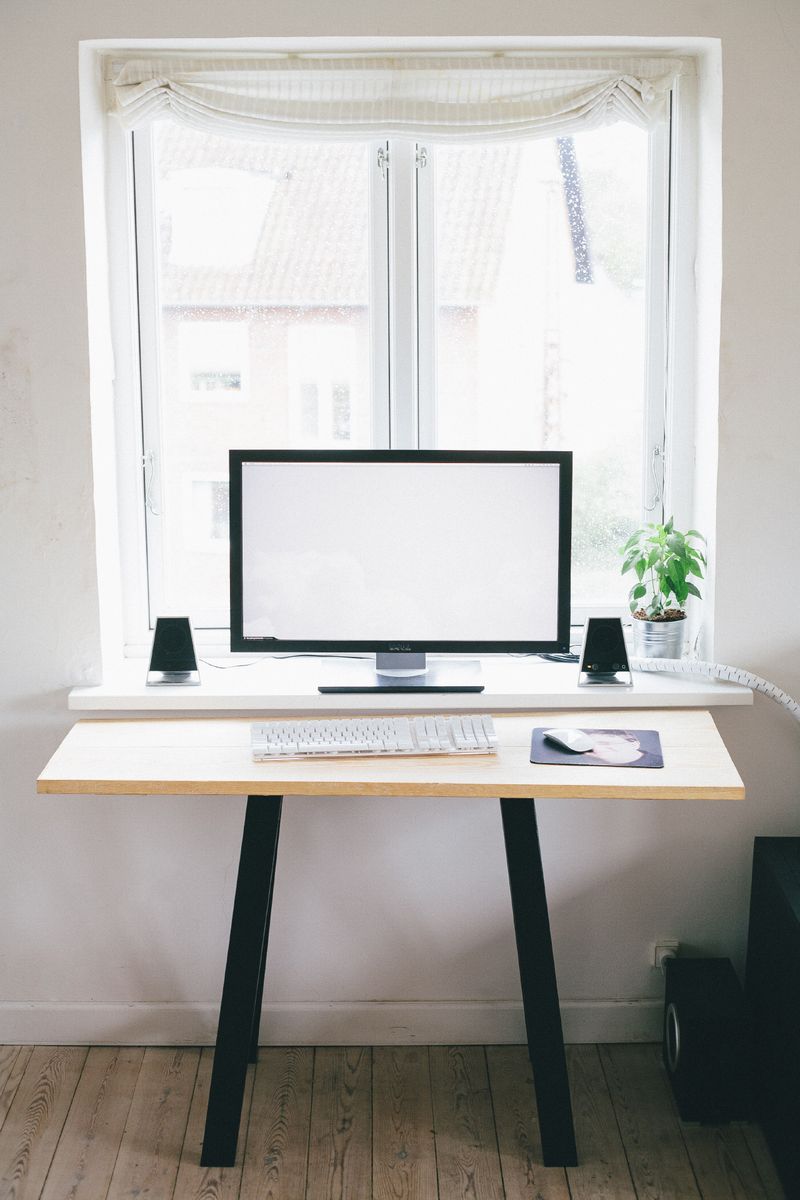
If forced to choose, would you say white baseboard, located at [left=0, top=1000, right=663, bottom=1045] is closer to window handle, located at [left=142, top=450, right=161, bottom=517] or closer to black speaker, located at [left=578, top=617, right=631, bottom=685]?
black speaker, located at [left=578, top=617, right=631, bottom=685]

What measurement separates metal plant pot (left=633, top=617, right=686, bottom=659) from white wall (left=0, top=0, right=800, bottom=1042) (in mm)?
99

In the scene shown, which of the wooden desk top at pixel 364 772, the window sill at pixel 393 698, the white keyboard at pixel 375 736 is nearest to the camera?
the wooden desk top at pixel 364 772

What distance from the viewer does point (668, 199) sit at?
90.1 inches

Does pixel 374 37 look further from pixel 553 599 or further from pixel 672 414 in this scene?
pixel 553 599

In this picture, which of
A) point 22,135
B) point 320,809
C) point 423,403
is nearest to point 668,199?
point 423,403

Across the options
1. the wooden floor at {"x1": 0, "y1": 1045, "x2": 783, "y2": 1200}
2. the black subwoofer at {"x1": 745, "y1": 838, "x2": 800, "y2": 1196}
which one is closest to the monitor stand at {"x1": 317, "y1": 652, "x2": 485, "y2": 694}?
the black subwoofer at {"x1": 745, "y1": 838, "x2": 800, "y2": 1196}

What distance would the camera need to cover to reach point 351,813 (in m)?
2.28

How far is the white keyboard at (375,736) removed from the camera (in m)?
1.84

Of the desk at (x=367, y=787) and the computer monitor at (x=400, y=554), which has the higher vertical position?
the computer monitor at (x=400, y=554)

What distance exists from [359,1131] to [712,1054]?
2.33 ft

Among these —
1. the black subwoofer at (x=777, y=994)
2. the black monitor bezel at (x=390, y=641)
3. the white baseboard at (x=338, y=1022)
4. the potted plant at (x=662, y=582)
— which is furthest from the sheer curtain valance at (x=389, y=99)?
the white baseboard at (x=338, y=1022)

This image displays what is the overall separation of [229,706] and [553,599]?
71 centimetres

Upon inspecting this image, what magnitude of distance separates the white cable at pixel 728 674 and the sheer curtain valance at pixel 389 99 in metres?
1.15

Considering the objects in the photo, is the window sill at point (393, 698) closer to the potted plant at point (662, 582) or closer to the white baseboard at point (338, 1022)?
the potted plant at point (662, 582)
